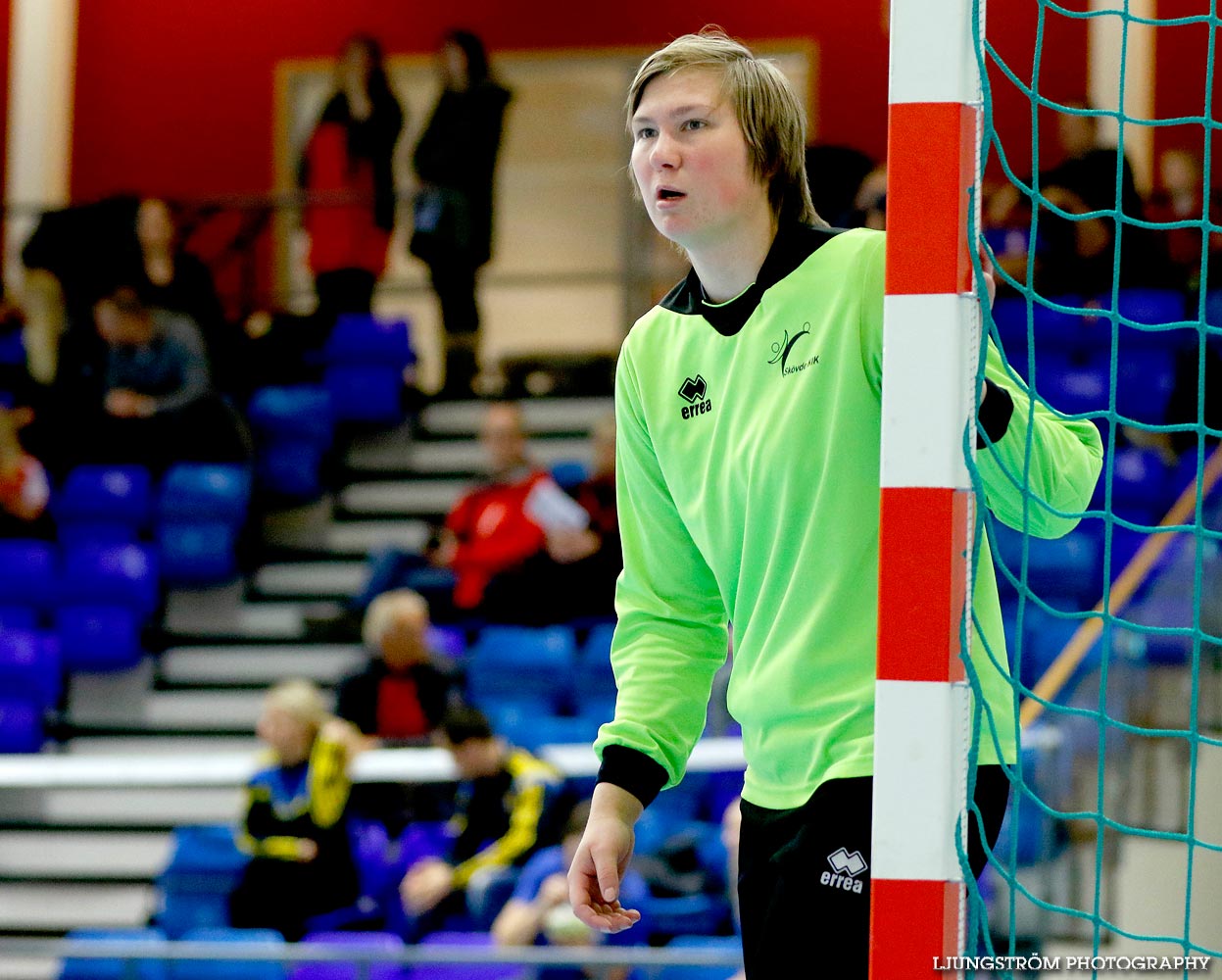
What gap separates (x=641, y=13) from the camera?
35.4 feet

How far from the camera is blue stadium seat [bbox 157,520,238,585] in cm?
804

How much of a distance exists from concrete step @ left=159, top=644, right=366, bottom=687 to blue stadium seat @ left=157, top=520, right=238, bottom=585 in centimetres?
37

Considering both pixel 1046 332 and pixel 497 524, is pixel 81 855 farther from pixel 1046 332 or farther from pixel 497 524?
pixel 1046 332

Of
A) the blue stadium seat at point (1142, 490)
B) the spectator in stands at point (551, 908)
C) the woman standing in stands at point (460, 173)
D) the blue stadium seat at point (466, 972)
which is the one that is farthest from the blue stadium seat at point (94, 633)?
the blue stadium seat at point (1142, 490)

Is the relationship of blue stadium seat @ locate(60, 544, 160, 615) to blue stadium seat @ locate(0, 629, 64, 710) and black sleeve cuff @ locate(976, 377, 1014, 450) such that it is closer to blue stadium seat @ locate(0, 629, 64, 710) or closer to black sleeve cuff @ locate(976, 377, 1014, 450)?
blue stadium seat @ locate(0, 629, 64, 710)

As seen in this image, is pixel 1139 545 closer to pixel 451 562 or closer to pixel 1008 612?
pixel 1008 612

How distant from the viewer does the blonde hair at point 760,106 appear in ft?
6.37

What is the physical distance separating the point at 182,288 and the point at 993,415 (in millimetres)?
7400

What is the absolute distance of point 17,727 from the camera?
7.34 m

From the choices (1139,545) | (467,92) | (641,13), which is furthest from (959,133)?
(641,13)

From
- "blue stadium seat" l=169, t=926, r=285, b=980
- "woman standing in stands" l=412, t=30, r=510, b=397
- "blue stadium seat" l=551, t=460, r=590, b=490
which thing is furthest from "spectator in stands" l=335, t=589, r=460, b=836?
"woman standing in stands" l=412, t=30, r=510, b=397

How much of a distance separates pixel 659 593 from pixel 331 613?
6136mm

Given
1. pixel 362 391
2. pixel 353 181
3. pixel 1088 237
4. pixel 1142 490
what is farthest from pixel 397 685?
pixel 353 181

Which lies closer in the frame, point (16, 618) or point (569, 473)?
point (16, 618)
